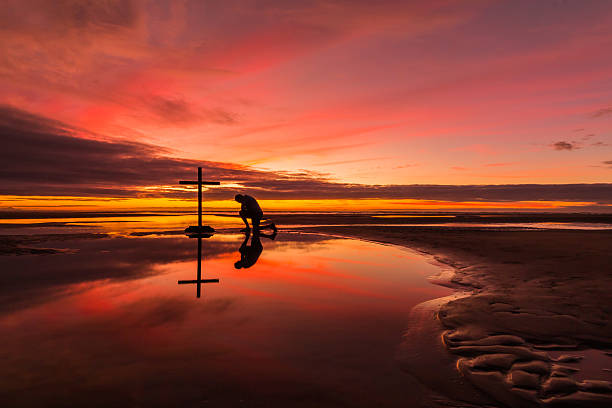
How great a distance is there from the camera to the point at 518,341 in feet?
17.9

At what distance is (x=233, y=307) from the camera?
7.47 metres

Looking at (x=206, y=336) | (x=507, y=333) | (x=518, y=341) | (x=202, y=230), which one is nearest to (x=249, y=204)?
(x=202, y=230)

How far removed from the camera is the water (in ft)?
12.9

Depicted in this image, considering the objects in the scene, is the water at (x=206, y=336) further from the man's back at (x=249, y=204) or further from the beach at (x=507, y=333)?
the man's back at (x=249, y=204)

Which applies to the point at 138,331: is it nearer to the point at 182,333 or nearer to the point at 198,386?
the point at 182,333

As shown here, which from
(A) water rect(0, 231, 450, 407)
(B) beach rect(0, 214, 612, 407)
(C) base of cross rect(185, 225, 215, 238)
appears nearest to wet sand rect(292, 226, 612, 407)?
(B) beach rect(0, 214, 612, 407)

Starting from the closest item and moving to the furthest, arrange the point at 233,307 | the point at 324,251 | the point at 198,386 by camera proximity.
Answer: the point at 198,386 → the point at 233,307 → the point at 324,251

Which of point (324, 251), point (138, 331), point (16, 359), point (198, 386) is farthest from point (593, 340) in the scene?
point (324, 251)

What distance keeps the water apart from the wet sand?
563mm

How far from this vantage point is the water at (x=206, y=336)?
12.9 ft

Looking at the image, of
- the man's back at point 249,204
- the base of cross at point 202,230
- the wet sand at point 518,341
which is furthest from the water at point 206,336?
the base of cross at point 202,230

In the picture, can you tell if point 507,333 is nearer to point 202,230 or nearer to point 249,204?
point 249,204

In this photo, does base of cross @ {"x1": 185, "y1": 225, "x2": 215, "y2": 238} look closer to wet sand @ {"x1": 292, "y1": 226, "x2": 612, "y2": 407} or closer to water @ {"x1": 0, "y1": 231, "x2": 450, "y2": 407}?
water @ {"x1": 0, "y1": 231, "x2": 450, "y2": 407}

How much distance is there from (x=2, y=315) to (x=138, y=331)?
10.7 ft
